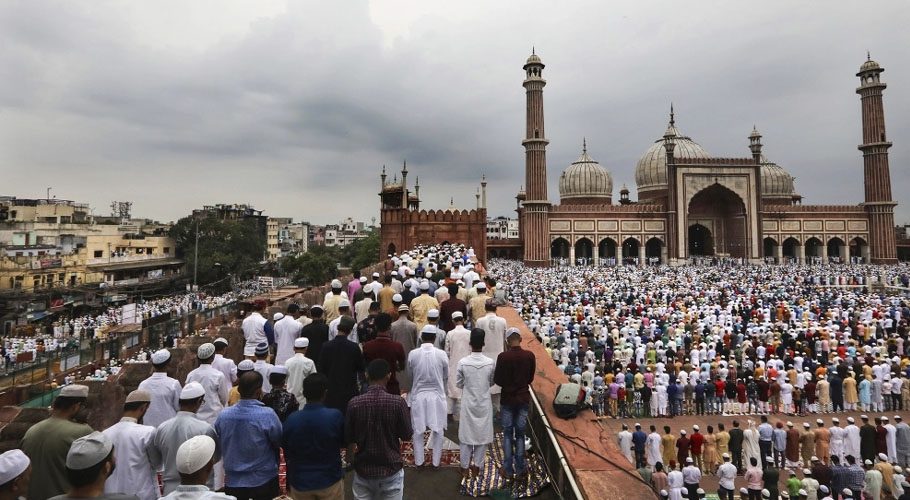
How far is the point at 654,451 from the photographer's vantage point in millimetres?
8531

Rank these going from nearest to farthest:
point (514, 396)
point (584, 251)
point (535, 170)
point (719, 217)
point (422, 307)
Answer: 1. point (514, 396)
2. point (422, 307)
3. point (535, 170)
4. point (719, 217)
5. point (584, 251)

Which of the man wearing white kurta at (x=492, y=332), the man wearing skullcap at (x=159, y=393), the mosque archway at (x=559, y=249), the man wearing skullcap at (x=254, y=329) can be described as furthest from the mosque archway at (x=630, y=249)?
the man wearing skullcap at (x=159, y=393)

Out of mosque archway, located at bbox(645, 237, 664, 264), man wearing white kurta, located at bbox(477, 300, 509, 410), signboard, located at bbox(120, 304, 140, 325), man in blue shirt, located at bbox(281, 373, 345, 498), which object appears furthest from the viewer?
mosque archway, located at bbox(645, 237, 664, 264)

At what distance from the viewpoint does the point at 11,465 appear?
2273mm

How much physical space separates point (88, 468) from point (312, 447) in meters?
1.11

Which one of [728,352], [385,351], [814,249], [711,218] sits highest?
[711,218]

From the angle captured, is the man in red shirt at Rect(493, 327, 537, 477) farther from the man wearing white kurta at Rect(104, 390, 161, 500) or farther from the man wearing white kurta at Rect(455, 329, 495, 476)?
the man wearing white kurta at Rect(104, 390, 161, 500)

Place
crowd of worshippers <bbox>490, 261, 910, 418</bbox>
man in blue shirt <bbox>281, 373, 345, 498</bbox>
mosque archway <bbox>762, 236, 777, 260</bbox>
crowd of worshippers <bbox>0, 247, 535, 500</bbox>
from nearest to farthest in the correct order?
crowd of worshippers <bbox>0, 247, 535, 500</bbox> → man in blue shirt <bbox>281, 373, 345, 498</bbox> → crowd of worshippers <bbox>490, 261, 910, 418</bbox> → mosque archway <bbox>762, 236, 777, 260</bbox>

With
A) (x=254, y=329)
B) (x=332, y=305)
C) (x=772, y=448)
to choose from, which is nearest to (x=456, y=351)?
(x=332, y=305)

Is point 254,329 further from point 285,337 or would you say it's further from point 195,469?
point 195,469

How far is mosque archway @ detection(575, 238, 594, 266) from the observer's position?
45688mm

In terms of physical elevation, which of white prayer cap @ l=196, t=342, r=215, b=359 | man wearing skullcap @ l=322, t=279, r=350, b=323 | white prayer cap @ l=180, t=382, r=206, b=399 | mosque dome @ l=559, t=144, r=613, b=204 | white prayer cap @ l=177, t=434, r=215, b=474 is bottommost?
white prayer cap @ l=177, t=434, r=215, b=474

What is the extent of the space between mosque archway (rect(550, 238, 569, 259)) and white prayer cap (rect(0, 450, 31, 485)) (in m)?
44.7

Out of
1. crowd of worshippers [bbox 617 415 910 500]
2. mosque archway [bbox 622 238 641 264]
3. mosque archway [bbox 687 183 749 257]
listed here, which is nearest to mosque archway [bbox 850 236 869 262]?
mosque archway [bbox 687 183 749 257]
